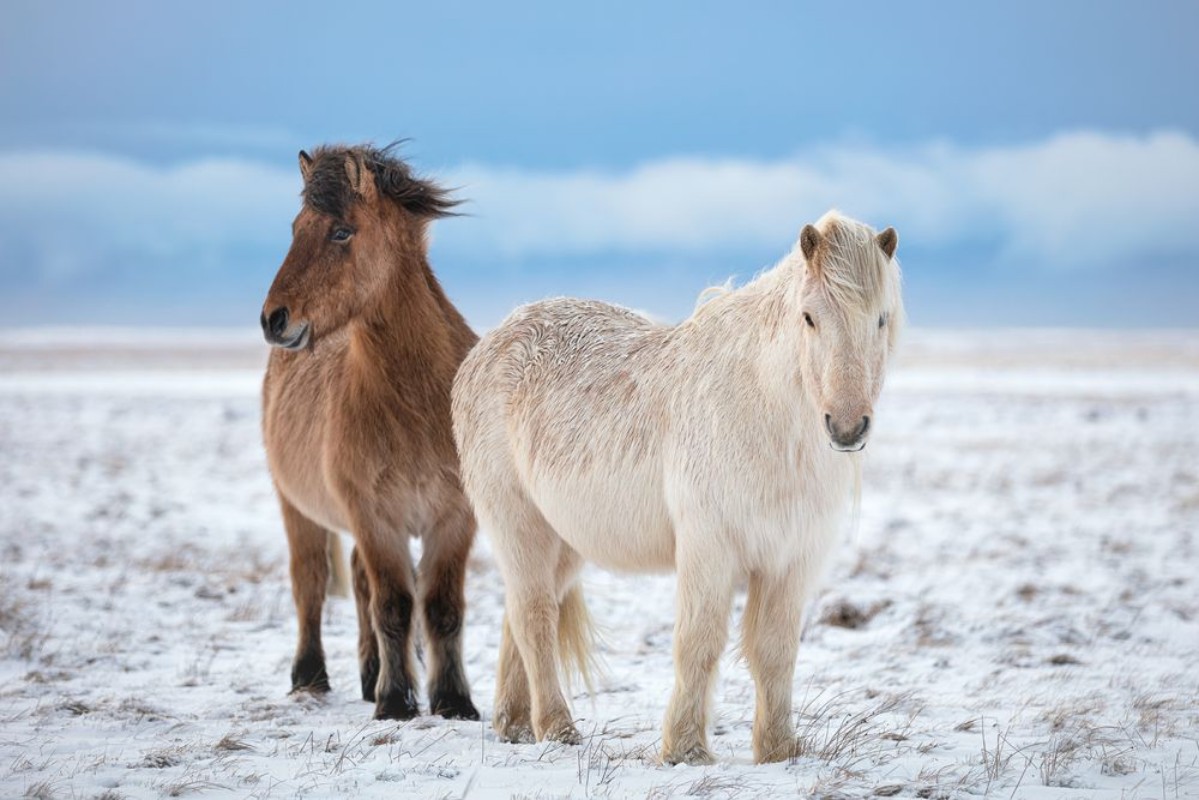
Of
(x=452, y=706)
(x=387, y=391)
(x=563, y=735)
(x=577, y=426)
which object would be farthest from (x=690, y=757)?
(x=387, y=391)

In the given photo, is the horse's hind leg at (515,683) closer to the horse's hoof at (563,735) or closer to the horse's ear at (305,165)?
the horse's hoof at (563,735)

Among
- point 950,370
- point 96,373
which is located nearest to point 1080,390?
point 950,370

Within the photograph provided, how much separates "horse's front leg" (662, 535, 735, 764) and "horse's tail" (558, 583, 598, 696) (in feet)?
3.66

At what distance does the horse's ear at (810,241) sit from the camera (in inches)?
144

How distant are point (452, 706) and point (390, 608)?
58 centimetres

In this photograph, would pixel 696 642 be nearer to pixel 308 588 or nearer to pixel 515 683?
pixel 515 683

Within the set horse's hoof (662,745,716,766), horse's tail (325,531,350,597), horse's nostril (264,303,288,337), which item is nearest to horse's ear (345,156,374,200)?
horse's nostril (264,303,288,337)

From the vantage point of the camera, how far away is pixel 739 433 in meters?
3.96

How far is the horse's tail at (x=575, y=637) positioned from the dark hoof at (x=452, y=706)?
1.99 feet

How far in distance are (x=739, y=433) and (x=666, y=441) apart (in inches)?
13.3

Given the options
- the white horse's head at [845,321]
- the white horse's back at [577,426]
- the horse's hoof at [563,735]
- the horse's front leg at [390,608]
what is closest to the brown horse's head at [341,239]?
the white horse's back at [577,426]

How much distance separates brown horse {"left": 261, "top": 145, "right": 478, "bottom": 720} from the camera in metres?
5.34

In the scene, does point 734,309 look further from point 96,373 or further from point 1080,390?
point 96,373

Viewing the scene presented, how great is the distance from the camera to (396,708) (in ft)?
17.3
